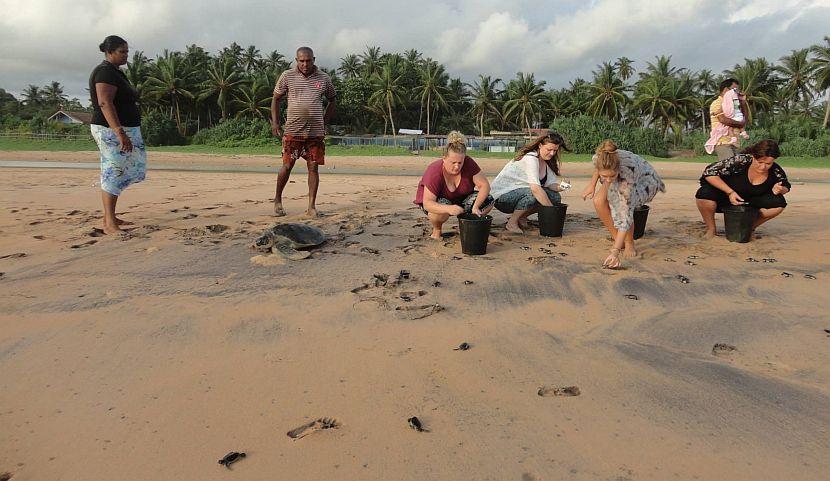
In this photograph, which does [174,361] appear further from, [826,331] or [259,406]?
[826,331]

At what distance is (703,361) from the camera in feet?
7.51

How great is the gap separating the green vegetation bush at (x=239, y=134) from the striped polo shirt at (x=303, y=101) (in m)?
36.2

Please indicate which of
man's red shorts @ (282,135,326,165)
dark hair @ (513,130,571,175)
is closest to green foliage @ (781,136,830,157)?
dark hair @ (513,130,571,175)

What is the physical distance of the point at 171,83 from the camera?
45.6 m

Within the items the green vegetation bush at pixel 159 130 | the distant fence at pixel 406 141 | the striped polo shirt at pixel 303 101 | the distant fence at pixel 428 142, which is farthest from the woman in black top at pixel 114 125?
the green vegetation bush at pixel 159 130

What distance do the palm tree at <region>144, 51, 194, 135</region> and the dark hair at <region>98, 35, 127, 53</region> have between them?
45137mm

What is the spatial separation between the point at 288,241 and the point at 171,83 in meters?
48.5

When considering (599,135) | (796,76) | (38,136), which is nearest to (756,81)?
(796,76)

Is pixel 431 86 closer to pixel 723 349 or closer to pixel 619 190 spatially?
pixel 619 190

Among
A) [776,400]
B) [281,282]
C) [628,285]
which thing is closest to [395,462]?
[776,400]

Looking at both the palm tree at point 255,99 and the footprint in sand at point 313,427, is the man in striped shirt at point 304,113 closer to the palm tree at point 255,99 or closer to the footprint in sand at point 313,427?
the footprint in sand at point 313,427

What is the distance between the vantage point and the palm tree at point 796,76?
43.3 m

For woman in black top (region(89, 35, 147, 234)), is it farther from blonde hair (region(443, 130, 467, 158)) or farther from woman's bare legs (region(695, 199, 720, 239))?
woman's bare legs (region(695, 199, 720, 239))

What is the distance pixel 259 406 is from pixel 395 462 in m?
0.59
